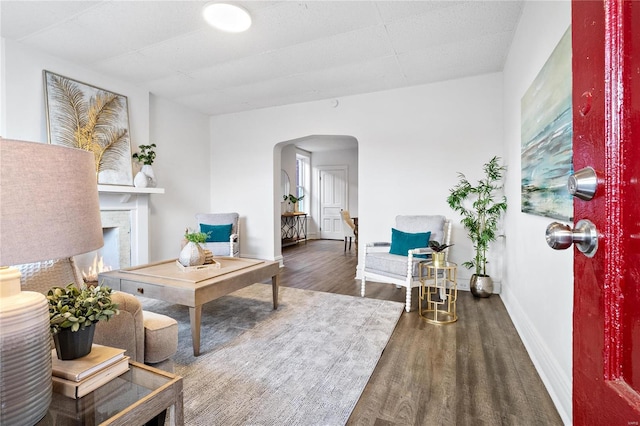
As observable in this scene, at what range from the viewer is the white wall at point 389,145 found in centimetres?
376

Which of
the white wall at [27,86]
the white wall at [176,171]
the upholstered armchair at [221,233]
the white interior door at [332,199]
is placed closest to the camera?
the white wall at [27,86]

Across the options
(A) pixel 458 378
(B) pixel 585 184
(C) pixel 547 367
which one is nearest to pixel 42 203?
(B) pixel 585 184

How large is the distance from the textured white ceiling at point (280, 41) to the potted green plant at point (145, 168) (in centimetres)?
90

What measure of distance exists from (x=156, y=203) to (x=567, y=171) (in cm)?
479

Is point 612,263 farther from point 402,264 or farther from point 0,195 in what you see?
point 402,264

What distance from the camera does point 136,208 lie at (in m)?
4.12

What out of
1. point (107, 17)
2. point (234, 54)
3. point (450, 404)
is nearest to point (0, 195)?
point (450, 404)

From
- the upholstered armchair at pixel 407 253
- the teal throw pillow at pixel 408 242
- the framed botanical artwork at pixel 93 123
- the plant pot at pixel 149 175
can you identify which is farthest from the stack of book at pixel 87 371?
the plant pot at pixel 149 175

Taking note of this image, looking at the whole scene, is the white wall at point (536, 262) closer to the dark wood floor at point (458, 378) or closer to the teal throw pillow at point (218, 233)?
the dark wood floor at point (458, 378)

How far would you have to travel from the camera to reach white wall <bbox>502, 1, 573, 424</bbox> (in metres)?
1.56

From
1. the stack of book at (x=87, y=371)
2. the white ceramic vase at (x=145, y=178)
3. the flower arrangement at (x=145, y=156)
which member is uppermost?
the flower arrangement at (x=145, y=156)

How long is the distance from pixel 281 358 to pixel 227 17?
8.91 feet

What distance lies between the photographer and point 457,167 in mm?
3832

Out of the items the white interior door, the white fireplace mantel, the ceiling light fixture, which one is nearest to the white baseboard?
the ceiling light fixture
